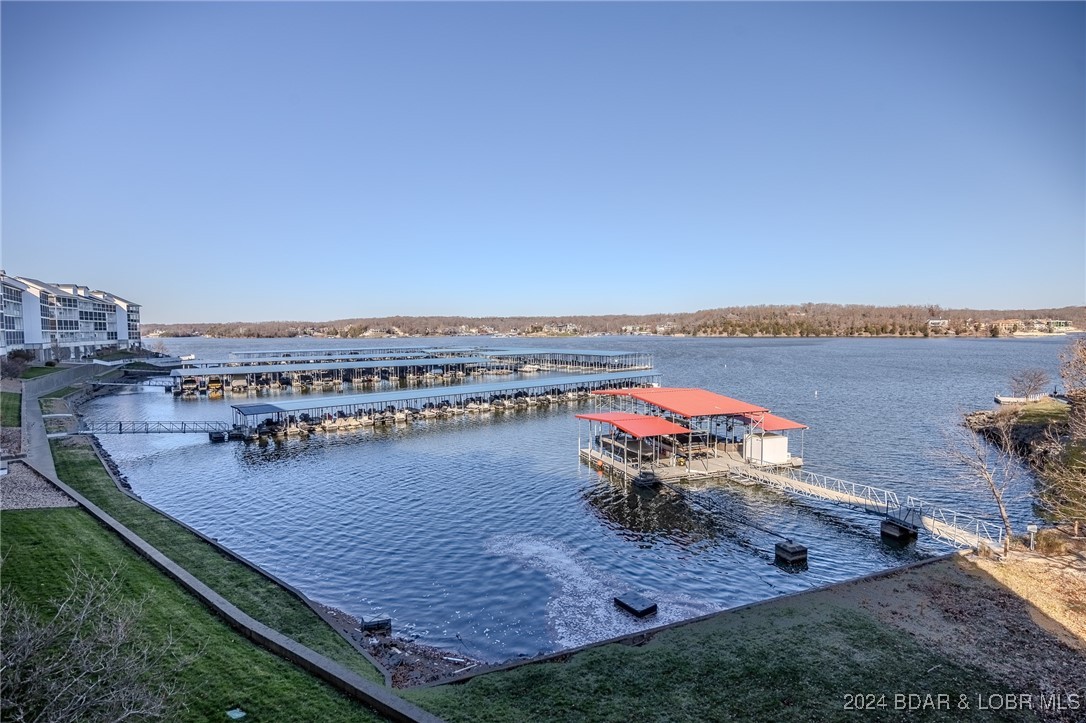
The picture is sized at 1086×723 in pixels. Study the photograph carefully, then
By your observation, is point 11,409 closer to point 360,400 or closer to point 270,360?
point 360,400

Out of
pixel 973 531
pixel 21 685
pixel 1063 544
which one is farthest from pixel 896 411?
pixel 21 685

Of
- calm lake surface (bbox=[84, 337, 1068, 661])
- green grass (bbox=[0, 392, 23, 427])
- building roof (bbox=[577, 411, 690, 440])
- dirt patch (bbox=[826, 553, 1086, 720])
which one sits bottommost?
calm lake surface (bbox=[84, 337, 1068, 661])

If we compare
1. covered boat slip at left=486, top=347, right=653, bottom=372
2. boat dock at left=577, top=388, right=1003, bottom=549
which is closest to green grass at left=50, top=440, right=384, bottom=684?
boat dock at left=577, top=388, right=1003, bottom=549

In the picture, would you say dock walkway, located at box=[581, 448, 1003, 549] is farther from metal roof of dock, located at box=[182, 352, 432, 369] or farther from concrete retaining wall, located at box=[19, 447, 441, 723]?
metal roof of dock, located at box=[182, 352, 432, 369]

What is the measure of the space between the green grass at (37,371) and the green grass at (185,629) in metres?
57.7

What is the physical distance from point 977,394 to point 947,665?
7150cm

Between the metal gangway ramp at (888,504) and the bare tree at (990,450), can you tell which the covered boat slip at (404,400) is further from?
the bare tree at (990,450)

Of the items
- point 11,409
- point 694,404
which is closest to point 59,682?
point 694,404

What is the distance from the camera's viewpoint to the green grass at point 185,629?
1066cm

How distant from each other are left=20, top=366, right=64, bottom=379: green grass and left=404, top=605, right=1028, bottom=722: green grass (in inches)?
2936

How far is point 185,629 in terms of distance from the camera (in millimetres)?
13328

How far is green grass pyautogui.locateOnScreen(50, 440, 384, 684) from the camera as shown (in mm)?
15104

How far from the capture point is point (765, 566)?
22.2 metres

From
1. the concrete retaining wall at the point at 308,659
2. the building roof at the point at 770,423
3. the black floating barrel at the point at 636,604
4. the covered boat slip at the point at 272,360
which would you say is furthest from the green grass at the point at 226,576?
the covered boat slip at the point at 272,360
